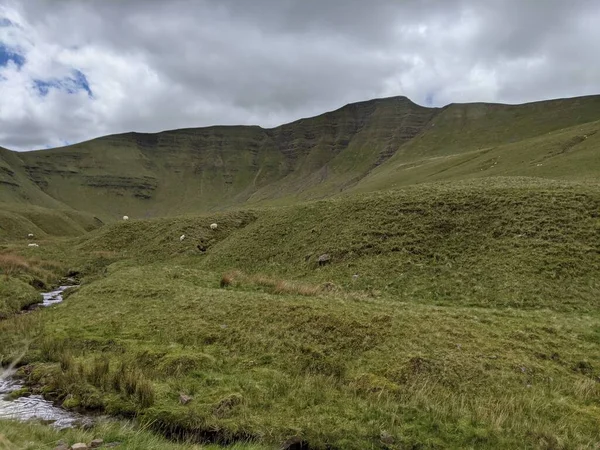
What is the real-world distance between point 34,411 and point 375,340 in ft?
39.0

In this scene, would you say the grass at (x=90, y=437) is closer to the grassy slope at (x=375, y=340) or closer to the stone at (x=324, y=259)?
the grassy slope at (x=375, y=340)

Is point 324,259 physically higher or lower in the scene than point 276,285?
higher

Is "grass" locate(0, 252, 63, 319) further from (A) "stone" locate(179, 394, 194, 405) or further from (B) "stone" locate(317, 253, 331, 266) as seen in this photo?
(B) "stone" locate(317, 253, 331, 266)

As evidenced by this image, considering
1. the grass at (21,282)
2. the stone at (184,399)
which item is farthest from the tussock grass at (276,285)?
the stone at (184,399)

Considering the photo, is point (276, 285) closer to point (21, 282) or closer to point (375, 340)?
point (375, 340)

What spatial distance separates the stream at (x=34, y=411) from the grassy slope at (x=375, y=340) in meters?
0.64

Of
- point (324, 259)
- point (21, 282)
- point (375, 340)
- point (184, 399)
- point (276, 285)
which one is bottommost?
point (375, 340)

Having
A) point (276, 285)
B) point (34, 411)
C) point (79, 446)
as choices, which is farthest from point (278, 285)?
point (79, 446)

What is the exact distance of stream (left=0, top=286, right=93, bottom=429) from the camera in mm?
A: 11508

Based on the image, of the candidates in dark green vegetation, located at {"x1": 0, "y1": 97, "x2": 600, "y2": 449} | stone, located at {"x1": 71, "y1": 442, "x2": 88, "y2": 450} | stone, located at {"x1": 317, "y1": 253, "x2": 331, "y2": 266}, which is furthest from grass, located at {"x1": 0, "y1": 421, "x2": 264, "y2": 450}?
stone, located at {"x1": 317, "y1": 253, "x2": 331, "y2": 266}

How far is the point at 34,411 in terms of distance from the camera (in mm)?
12227

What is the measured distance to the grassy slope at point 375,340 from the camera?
11734mm

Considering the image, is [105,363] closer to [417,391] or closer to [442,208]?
[417,391]

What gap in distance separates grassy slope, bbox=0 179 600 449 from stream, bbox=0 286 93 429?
2.11 ft
